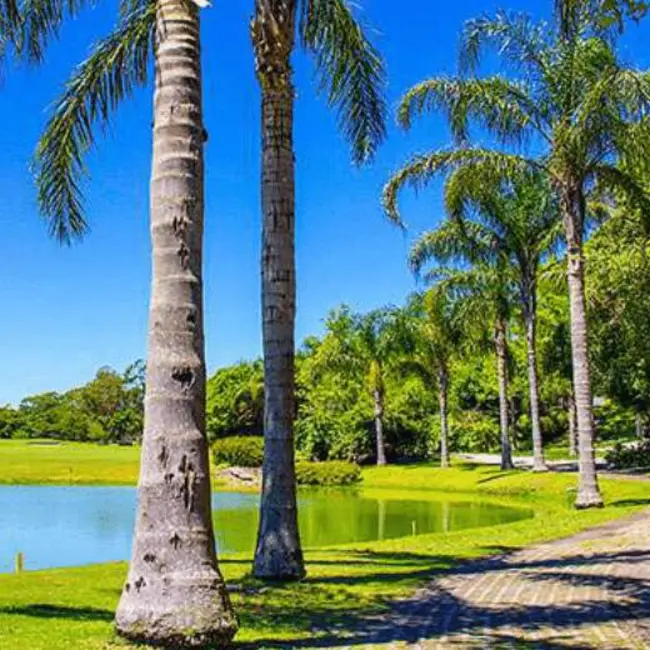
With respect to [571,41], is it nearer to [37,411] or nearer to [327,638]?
[327,638]

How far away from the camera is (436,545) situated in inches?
615

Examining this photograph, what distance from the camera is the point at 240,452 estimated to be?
52.2 meters

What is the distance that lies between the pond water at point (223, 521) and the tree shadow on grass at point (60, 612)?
7740mm

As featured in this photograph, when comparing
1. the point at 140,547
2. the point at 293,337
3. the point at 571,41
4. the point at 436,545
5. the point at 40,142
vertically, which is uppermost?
the point at 571,41

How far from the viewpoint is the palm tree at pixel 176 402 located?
22.6 feet

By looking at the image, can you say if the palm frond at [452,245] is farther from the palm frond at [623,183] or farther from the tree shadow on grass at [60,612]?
the tree shadow on grass at [60,612]

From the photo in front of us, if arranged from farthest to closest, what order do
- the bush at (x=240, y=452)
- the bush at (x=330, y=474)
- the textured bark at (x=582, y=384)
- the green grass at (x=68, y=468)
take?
the bush at (x=240, y=452)
the green grass at (x=68, y=468)
the bush at (x=330, y=474)
the textured bark at (x=582, y=384)

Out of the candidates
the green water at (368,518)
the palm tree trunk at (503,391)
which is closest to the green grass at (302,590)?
the green water at (368,518)

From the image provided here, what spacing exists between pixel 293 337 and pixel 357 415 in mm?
40533

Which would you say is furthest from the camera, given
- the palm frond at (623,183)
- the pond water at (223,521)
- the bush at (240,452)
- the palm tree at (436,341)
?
the bush at (240,452)

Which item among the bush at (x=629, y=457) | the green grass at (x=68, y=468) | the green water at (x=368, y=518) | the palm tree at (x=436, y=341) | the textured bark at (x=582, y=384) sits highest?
the palm tree at (x=436, y=341)

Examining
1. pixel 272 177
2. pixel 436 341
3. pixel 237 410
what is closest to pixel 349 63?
pixel 272 177

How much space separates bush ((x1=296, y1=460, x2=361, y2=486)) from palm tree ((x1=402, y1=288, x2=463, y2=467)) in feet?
14.2

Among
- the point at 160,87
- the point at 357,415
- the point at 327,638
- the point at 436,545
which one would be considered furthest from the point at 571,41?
the point at 357,415
